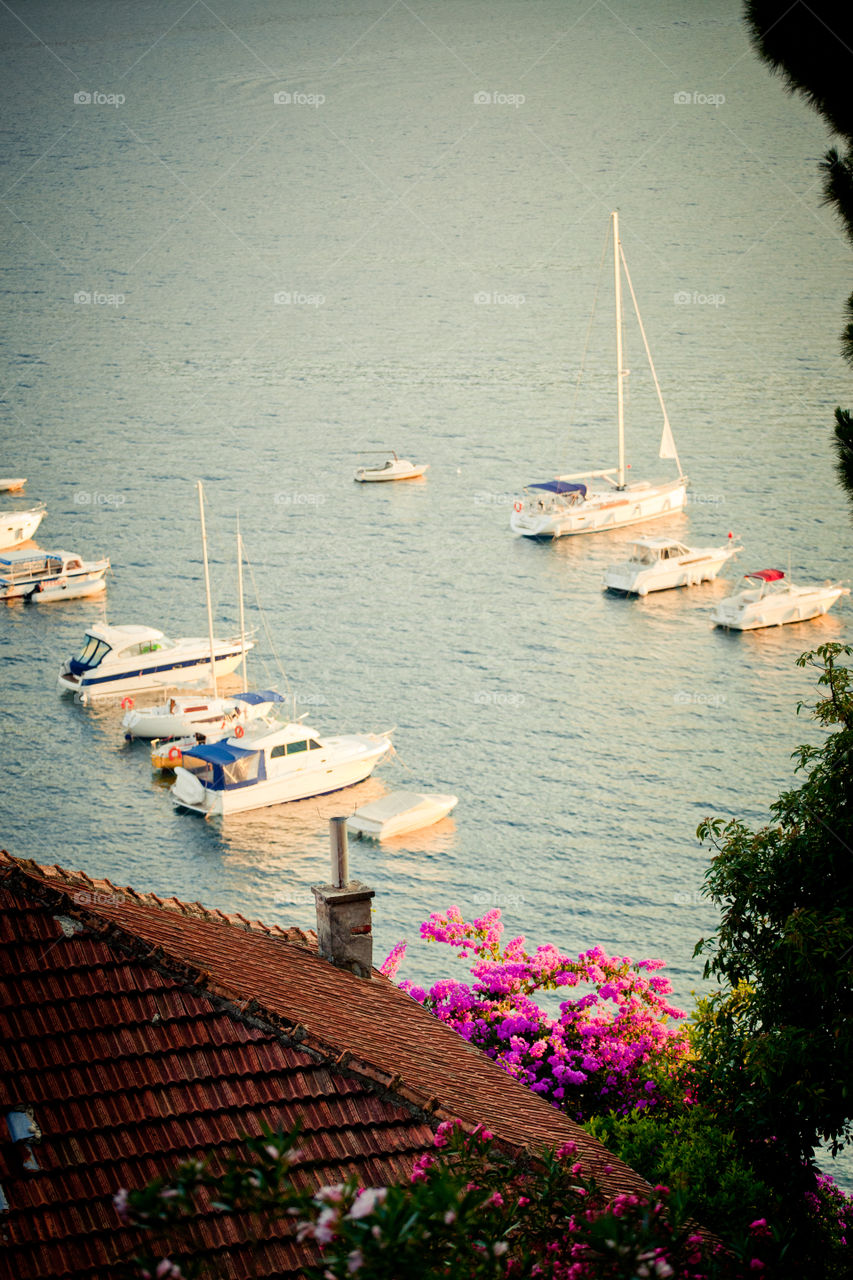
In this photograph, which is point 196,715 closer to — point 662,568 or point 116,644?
point 116,644

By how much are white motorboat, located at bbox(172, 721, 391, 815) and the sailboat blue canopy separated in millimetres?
32621

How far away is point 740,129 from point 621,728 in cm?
11856

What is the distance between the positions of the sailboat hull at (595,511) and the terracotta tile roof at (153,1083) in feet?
209

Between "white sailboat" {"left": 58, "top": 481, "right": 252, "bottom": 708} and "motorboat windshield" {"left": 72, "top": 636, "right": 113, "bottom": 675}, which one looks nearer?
"white sailboat" {"left": 58, "top": 481, "right": 252, "bottom": 708}

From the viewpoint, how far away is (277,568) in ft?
228

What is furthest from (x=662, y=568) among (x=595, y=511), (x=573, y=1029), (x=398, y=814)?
(x=573, y=1029)

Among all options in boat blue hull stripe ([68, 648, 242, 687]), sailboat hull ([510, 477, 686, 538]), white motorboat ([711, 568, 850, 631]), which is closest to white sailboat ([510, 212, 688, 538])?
sailboat hull ([510, 477, 686, 538])

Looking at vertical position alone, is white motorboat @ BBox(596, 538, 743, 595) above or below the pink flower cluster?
below

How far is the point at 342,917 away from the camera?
13531 mm

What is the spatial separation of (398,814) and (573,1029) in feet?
81.3

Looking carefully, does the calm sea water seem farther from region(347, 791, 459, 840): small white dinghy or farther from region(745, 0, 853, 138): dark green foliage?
region(745, 0, 853, 138): dark green foliage

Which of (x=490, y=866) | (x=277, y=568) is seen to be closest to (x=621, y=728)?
(x=490, y=866)

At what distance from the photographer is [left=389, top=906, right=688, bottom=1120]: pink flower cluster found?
16000 mm

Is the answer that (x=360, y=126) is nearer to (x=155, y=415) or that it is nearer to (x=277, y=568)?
(x=155, y=415)
